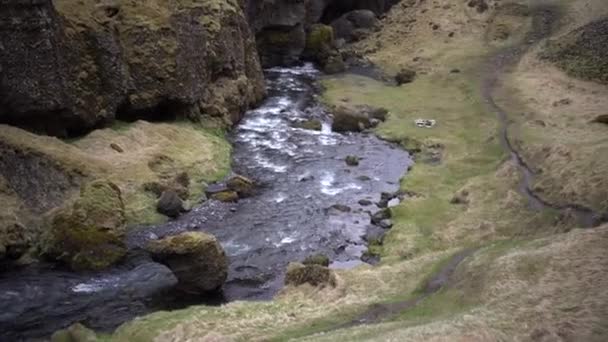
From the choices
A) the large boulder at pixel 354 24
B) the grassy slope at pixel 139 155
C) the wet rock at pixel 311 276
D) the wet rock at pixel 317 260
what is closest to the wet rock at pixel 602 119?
the wet rock at pixel 317 260

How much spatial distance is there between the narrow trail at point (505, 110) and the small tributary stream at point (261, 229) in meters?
7.70

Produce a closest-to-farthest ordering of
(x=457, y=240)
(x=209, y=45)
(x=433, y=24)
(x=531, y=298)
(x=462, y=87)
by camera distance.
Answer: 1. (x=531, y=298)
2. (x=457, y=240)
3. (x=209, y=45)
4. (x=462, y=87)
5. (x=433, y=24)

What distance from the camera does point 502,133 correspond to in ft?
172

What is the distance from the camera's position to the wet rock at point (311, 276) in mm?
30984

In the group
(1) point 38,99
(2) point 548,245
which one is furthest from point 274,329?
(1) point 38,99

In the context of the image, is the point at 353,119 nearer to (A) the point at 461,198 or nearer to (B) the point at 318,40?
(A) the point at 461,198

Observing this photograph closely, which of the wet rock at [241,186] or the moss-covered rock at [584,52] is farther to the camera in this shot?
the moss-covered rock at [584,52]

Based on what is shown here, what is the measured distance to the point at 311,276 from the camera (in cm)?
3108

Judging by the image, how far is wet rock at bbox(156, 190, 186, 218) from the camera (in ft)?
131

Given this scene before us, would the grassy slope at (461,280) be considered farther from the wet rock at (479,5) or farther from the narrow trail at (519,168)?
the wet rock at (479,5)

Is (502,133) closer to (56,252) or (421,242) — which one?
(421,242)

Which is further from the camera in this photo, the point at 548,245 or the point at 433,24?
the point at 433,24

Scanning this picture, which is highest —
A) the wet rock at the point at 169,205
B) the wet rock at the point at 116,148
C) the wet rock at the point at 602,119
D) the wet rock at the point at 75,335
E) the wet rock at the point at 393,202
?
the wet rock at the point at 116,148

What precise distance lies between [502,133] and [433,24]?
124ft
